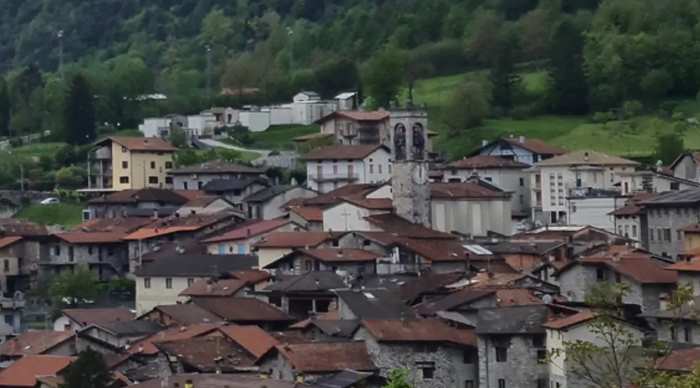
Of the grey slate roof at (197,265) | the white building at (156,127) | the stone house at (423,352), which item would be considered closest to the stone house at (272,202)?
the grey slate roof at (197,265)

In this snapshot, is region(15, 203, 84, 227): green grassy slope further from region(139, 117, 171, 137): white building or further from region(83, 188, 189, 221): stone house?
region(139, 117, 171, 137): white building

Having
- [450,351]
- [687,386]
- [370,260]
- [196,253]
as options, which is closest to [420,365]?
[450,351]

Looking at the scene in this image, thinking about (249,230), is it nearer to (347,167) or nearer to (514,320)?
(347,167)

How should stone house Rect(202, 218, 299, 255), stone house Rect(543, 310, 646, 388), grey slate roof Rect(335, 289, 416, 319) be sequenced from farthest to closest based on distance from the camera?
stone house Rect(202, 218, 299, 255)
grey slate roof Rect(335, 289, 416, 319)
stone house Rect(543, 310, 646, 388)

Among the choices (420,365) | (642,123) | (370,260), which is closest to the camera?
(420,365)

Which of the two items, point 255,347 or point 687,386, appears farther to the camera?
point 255,347

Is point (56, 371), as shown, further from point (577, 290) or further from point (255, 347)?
point (577, 290)

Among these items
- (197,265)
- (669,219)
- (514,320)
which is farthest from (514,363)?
(197,265)

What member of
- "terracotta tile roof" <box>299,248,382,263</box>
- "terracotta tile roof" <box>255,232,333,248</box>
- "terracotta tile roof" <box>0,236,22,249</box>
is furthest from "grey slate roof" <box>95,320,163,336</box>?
"terracotta tile roof" <box>0,236,22,249</box>
